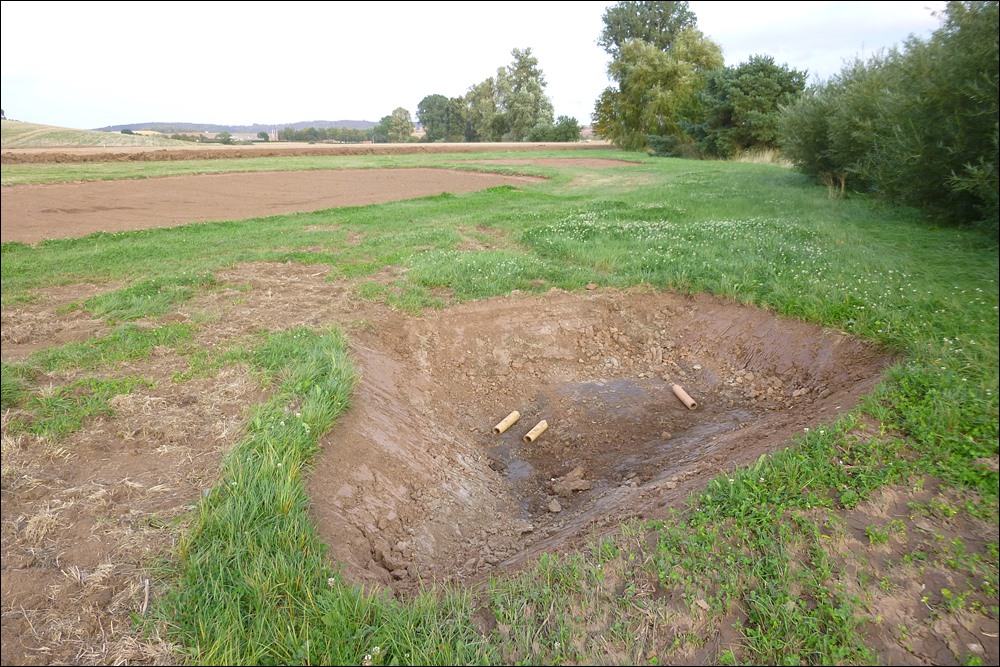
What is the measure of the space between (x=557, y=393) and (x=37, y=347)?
564 centimetres

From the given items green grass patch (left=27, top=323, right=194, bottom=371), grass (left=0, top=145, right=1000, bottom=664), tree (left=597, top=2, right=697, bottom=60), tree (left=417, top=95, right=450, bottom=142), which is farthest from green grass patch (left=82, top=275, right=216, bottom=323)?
tree (left=417, top=95, right=450, bottom=142)

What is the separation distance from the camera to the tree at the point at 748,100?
30.4 m

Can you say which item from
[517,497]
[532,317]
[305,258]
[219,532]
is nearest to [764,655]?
[517,497]

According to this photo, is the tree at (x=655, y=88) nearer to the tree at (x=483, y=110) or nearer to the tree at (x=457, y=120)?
the tree at (x=483, y=110)

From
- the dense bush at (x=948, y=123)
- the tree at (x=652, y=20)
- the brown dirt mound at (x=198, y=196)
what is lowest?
the brown dirt mound at (x=198, y=196)

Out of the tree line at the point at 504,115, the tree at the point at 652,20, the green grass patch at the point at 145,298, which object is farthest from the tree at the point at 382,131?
the green grass patch at the point at 145,298

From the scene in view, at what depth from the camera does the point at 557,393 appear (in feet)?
22.1

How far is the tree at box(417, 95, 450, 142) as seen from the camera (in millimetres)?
82938

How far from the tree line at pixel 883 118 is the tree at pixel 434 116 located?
48.3 meters

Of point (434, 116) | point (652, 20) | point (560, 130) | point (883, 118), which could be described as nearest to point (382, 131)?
point (434, 116)

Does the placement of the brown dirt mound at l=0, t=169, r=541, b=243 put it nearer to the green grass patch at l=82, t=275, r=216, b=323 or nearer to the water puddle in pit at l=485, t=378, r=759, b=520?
the green grass patch at l=82, t=275, r=216, b=323

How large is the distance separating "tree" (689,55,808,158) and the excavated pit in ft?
88.6

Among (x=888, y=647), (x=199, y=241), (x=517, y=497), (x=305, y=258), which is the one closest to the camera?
(x=888, y=647)

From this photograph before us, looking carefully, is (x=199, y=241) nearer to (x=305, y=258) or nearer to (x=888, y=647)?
(x=305, y=258)
